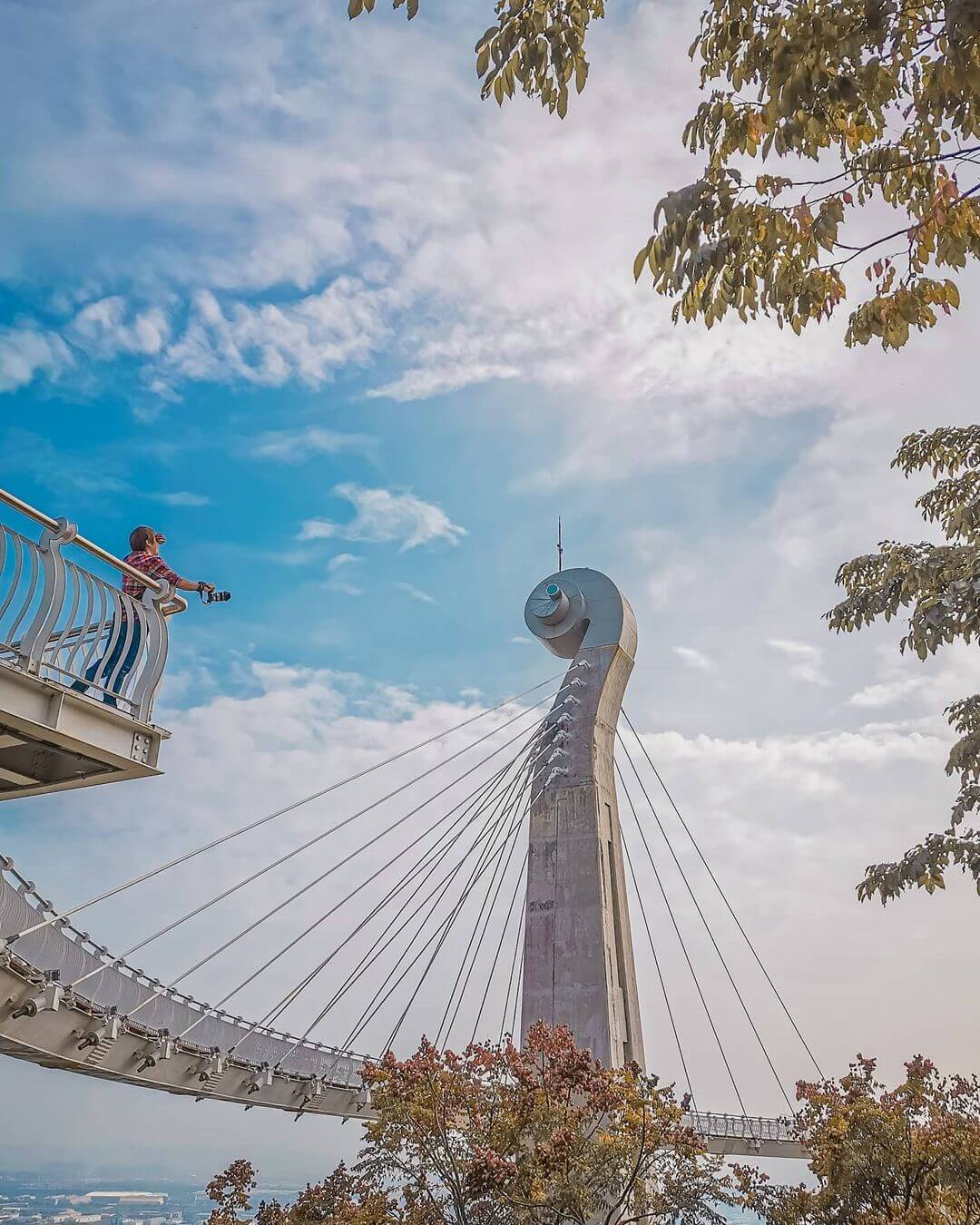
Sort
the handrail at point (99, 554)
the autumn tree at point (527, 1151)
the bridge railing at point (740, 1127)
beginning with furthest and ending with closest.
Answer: the bridge railing at point (740, 1127), the autumn tree at point (527, 1151), the handrail at point (99, 554)

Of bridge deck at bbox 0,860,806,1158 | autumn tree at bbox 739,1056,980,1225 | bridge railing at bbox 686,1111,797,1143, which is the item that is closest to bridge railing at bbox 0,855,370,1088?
bridge deck at bbox 0,860,806,1158

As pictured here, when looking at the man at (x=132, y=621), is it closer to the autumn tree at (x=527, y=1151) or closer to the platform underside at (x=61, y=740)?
the platform underside at (x=61, y=740)

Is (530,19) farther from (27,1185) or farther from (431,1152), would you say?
(27,1185)

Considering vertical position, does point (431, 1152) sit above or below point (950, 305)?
below

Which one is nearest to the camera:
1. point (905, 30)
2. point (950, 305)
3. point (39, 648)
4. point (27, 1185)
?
point (905, 30)

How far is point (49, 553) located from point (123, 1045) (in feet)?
13.9

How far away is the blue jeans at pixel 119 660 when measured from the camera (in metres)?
5.43

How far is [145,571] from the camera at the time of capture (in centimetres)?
598

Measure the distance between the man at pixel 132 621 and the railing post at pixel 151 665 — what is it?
7cm

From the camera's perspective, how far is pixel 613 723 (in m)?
12.9

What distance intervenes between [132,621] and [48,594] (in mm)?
666

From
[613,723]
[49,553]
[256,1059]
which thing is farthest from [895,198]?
[613,723]

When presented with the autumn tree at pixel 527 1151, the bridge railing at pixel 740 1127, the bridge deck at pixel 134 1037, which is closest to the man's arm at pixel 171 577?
the bridge deck at pixel 134 1037

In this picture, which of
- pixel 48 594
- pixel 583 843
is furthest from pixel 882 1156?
pixel 48 594
